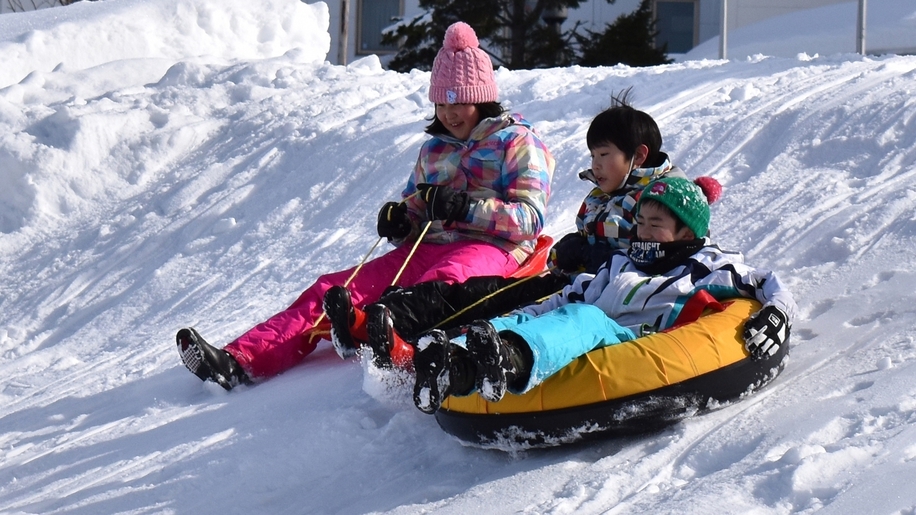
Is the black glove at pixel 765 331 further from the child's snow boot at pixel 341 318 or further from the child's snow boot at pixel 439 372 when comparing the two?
the child's snow boot at pixel 341 318

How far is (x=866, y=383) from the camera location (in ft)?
11.2

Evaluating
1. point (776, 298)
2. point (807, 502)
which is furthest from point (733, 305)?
point (807, 502)

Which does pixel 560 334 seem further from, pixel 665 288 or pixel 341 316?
pixel 341 316

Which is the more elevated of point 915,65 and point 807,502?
point 915,65

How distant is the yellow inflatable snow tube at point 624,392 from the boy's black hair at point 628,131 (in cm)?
103

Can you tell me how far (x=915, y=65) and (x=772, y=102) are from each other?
88cm

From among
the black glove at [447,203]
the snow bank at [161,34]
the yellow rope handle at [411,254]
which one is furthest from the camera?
the snow bank at [161,34]

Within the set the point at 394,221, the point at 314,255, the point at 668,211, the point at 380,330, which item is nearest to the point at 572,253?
the point at 668,211

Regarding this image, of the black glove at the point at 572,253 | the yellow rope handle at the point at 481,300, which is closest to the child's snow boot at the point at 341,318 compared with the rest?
the yellow rope handle at the point at 481,300

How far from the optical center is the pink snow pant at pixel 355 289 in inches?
177

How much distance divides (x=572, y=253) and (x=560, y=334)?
1172 millimetres

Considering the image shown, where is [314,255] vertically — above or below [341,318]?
below

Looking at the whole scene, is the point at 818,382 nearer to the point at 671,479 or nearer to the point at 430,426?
→ the point at 671,479

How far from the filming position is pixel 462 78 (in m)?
4.73
